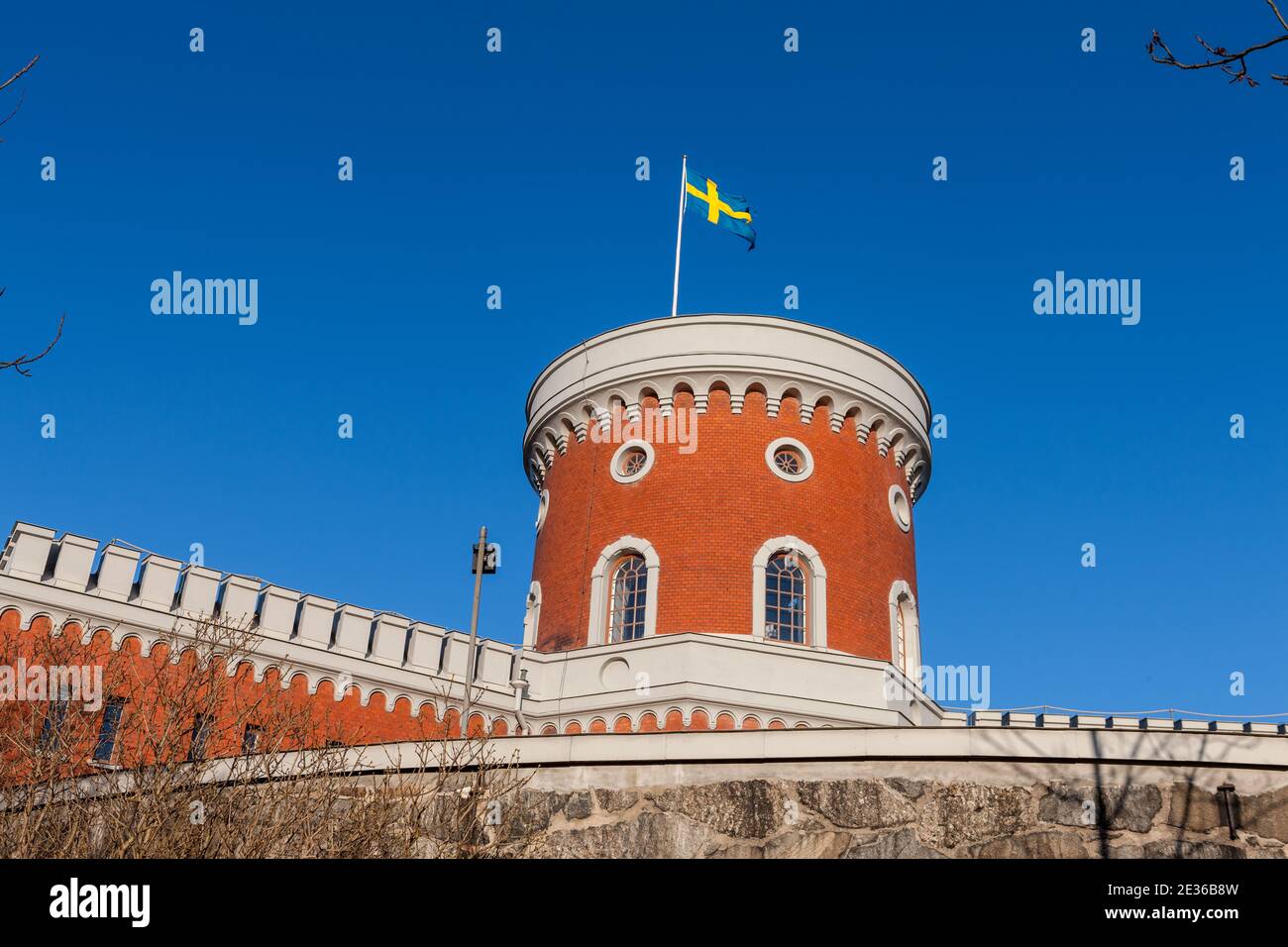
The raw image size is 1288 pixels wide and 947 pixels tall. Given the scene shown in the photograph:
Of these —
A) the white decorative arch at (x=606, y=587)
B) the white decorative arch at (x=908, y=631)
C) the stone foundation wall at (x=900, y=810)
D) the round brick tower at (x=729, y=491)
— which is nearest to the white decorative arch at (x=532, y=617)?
the round brick tower at (x=729, y=491)

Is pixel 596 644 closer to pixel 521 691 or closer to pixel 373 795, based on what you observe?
pixel 521 691

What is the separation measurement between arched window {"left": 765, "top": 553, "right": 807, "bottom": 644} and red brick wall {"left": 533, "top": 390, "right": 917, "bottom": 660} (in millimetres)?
443

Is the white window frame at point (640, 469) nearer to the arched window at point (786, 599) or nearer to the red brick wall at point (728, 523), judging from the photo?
the red brick wall at point (728, 523)

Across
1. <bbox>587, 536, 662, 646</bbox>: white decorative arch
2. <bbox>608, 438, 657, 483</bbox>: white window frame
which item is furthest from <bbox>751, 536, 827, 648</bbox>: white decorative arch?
<bbox>608, 438, 657, 483</bbox>: white window frame

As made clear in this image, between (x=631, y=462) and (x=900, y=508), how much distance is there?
5.79 m

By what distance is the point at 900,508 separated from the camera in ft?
79.2

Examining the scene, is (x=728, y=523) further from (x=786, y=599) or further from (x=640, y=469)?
(x=640, y=469)

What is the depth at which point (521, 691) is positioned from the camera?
21.2 meters

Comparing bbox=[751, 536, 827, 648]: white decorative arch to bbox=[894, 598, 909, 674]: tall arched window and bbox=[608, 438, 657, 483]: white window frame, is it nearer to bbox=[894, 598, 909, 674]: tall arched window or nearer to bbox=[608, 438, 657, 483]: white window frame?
bbox=[894, 598, 909, 674]: tall arched window

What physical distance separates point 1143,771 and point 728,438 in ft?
51.5

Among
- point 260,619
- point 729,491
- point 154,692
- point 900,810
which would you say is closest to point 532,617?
point 729,491

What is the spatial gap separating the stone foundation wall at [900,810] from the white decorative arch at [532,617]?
15.5 meters

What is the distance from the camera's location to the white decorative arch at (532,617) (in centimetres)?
2347
